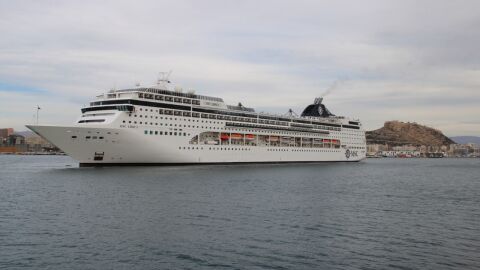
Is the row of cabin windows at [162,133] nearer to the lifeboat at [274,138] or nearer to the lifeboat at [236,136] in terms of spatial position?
the lifeboat at [236,136]

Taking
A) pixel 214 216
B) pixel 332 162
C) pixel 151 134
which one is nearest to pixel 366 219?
pixel 214 216

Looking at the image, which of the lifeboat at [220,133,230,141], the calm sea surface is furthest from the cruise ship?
the calm sea surface

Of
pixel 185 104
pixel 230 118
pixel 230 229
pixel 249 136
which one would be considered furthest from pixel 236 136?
pixel 230 229

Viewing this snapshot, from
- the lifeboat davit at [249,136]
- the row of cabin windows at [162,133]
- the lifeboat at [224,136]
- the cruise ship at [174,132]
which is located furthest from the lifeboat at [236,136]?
the row of cabin windows at [162,133]

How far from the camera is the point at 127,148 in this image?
62.5 metres

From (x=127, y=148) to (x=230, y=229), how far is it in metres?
41.6

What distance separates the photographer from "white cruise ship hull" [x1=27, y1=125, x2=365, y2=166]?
193ft

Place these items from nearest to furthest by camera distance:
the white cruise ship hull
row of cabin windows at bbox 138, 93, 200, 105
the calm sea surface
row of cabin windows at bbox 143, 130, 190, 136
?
the calm sea surface, the white cruise ship hull, row of cabin windows at bbox 143, 130, 190, 136, row of cabin windows at bbox 138, 93, 200, 105

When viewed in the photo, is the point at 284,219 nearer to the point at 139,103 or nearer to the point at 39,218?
the point at 39,218

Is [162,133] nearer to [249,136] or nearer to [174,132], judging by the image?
[174,132]

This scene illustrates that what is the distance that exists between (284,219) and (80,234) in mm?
11561

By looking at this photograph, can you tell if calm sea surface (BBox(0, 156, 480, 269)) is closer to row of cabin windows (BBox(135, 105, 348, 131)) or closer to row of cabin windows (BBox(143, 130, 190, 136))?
row of cabin windows (BBox(143, 130, 190, 136))

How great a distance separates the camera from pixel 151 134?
214ft

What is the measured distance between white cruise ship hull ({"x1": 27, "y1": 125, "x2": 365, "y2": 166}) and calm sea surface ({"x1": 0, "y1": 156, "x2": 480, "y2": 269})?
18609mm
